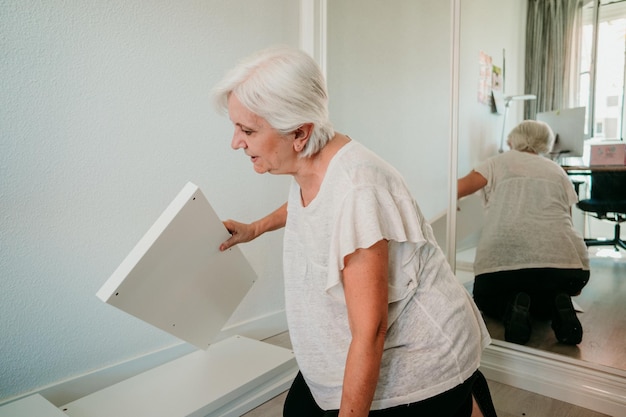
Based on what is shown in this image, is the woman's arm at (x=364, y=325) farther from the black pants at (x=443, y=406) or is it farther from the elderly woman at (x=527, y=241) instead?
the elderly woman at (x=527, y=241)

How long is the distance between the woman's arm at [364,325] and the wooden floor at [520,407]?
33.4 inches

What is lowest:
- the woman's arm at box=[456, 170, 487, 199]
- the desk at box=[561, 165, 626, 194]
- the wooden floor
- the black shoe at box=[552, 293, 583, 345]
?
the wooden floor

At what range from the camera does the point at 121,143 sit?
1554 millimetres

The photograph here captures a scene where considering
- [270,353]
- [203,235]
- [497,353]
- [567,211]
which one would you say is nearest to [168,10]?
[203,235]

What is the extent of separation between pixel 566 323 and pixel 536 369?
0.71ft

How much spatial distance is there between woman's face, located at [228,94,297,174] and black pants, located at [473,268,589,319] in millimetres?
1391

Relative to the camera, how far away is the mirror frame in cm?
153

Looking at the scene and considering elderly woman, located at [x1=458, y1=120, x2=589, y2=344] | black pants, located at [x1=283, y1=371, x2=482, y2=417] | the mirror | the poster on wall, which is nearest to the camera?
black pants, located at [x1=283, y1=371, x2=482, y2=417]

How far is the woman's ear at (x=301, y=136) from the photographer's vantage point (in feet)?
2.97

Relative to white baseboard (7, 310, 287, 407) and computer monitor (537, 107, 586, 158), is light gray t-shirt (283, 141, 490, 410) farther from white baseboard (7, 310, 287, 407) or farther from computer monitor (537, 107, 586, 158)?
computer monitor (537, 107, 586, 158)

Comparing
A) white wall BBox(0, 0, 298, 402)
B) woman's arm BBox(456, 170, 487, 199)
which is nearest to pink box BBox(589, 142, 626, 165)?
woman's arm BBox(456, 170, 487, 199)

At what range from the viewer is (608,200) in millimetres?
1690

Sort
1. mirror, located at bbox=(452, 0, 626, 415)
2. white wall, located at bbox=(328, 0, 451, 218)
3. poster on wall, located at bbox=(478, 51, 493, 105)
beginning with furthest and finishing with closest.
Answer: white wall, located at bbox=(328, 0, 451, 218) < poster on wall, located at bbox=(478, 51, 493, 105) < mirror, located at bbox=(452, 0, 626, 415)

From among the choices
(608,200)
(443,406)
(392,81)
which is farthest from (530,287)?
(392,81)
